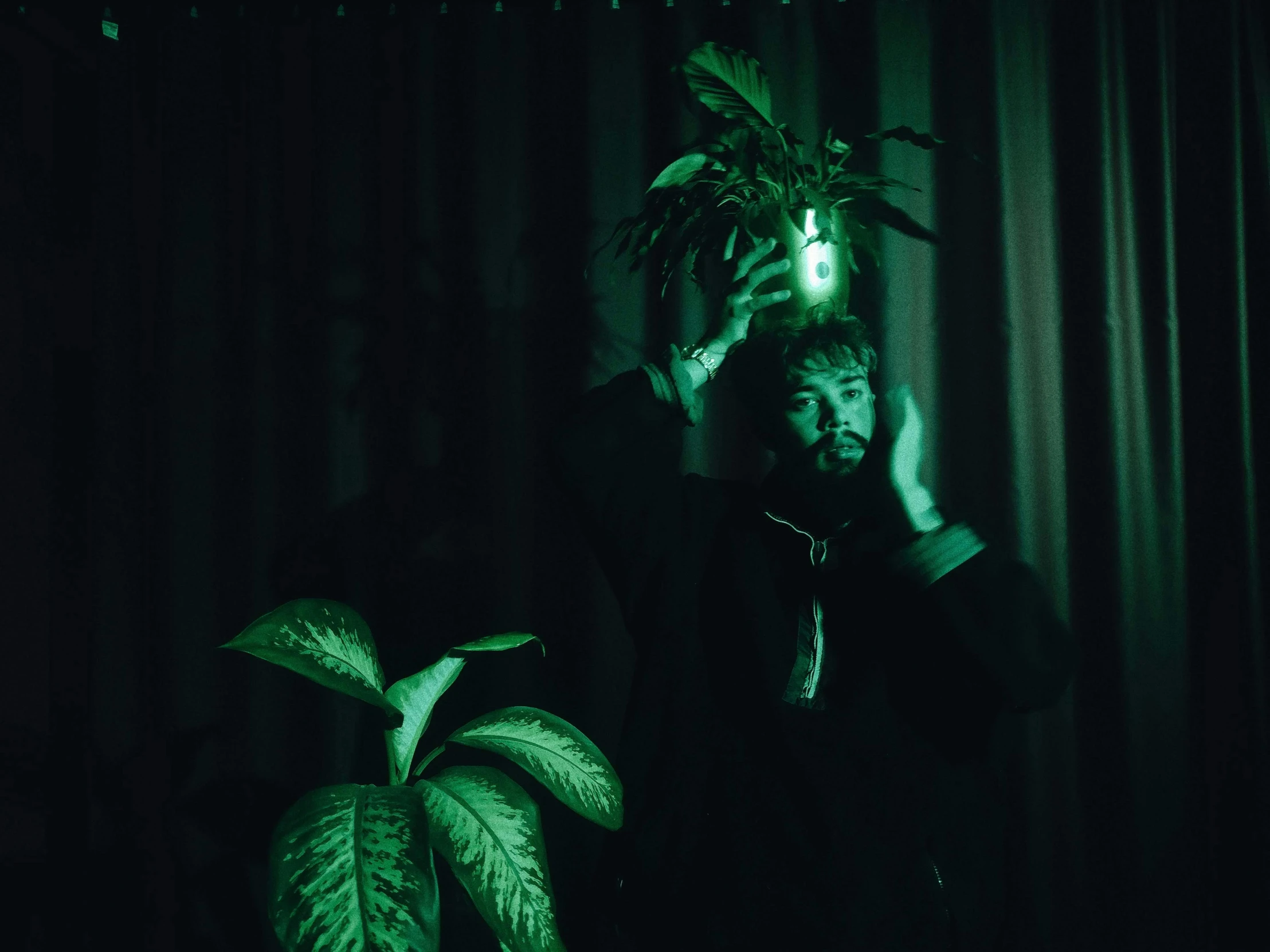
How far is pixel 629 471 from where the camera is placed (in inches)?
48.2

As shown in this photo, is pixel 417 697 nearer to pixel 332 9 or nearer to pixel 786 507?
pixel 786 507

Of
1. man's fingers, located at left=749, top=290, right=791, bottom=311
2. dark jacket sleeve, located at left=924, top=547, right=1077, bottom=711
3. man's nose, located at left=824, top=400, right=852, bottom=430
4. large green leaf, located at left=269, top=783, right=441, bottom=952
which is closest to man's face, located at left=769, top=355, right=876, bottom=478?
man's nose, located at left=824, top=400, right=852, bottom=430

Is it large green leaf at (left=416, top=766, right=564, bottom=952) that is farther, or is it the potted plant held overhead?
the potted plant held overhead

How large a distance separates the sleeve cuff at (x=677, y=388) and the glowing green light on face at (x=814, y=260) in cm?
23

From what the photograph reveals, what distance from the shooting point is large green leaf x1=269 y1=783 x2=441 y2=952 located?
0.90 meters

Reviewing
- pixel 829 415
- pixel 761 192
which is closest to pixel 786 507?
pixel 829 415

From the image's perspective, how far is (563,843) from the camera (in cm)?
144

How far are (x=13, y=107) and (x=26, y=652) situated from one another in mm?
1034

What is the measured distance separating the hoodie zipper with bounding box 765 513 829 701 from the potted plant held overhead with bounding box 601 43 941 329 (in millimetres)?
341

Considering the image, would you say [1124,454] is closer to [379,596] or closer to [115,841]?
[379,596]

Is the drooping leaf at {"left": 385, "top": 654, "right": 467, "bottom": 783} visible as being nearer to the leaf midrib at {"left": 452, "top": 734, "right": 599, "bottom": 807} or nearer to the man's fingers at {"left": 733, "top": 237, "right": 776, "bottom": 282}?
the leaf midrib at {"left": 452, "top": 734, "right": 599, "bottom": 807}

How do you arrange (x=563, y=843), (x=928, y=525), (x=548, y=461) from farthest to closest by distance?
(x=563, y=843) < (x=548, y=461) < (x=928, y=525)

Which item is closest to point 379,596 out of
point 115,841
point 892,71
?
point 115,841

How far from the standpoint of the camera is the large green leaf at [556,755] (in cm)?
107
